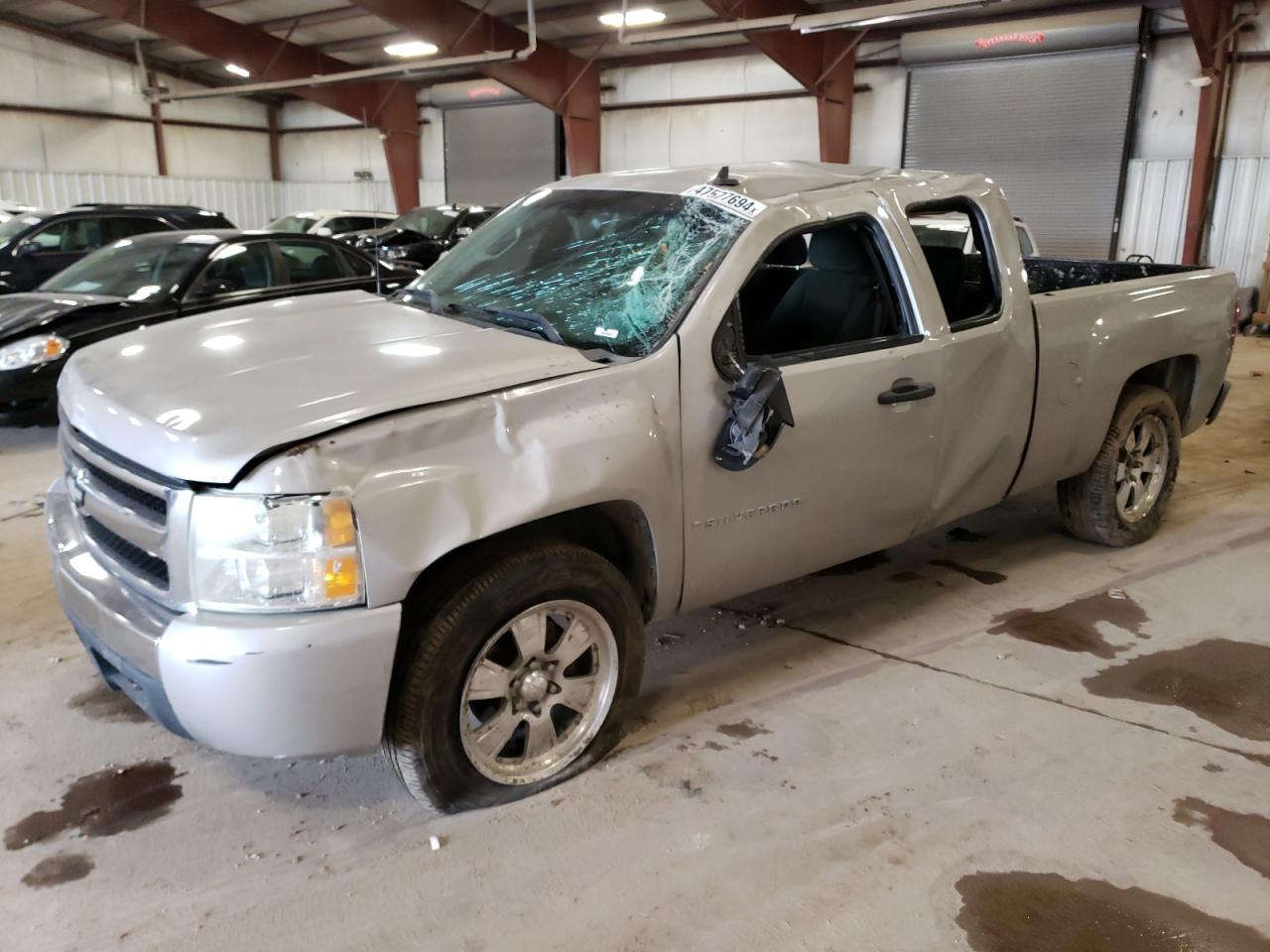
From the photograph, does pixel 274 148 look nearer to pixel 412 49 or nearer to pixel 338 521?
pixel 412 49

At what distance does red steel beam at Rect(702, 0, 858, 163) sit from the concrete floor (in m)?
13.3

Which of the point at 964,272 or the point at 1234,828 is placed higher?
the point at 964,272

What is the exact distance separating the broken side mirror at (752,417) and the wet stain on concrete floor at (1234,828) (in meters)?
1.66

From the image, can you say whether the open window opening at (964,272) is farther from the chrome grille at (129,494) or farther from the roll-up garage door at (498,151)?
the roll-up garage door at (498,151)

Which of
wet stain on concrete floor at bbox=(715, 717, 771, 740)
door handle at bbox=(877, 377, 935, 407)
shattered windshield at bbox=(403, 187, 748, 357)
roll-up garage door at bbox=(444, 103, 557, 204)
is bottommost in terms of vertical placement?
wet stain on concrete floor at bbox=(715, 717, 771, 740)

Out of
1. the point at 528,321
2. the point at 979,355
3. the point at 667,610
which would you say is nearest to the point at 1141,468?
the point at 979,355

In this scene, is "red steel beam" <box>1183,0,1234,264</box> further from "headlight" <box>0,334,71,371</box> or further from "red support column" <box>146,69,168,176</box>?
"red support column" <box>146,69,168,176</box>

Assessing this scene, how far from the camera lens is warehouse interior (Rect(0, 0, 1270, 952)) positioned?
2482 millimetres

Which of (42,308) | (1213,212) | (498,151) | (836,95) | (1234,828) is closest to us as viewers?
(1234,828)

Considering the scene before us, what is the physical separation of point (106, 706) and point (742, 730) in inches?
87.7

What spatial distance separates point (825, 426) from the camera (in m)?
3.39

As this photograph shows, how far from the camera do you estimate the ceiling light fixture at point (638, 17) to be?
1644 cm

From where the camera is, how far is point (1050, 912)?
8.43 feet

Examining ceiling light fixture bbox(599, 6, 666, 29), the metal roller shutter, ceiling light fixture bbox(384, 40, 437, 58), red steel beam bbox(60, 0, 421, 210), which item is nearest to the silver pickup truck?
the metal roller shutter
